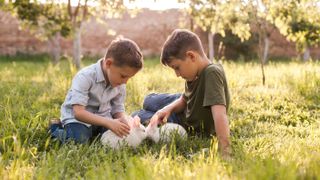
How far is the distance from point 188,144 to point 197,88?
461mm

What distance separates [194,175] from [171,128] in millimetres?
1404

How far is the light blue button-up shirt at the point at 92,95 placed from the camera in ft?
11.4

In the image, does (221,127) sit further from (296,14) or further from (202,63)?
(296,14)

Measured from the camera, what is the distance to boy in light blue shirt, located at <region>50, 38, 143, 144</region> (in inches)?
129

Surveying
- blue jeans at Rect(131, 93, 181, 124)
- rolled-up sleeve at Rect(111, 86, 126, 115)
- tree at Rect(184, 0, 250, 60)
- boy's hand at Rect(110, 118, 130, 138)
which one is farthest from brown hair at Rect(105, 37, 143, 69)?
tree at Rect(184, 0, 250, 60)

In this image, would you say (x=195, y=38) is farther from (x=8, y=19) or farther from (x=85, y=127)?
(x=8, y=19)

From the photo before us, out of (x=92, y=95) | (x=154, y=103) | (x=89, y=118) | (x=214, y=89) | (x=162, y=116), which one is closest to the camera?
(x=214, y=89)

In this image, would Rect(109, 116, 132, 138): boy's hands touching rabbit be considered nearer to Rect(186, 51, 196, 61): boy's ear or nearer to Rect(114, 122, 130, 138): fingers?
Rect(114, 122, 130, 138): fingers

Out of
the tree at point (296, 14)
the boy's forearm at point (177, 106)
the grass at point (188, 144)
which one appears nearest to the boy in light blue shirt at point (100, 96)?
the grass at point (188, 144)

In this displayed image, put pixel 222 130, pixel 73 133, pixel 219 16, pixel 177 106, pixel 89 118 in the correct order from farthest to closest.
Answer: pixel 219 16 < pixel 177 106 < pixel 73 133 < pixel 89 118 < pixel 222 130

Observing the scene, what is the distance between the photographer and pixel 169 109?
12.6 feet

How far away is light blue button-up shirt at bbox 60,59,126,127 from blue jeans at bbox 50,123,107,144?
0.05m

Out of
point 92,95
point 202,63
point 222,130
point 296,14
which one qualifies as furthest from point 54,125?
point 296,14

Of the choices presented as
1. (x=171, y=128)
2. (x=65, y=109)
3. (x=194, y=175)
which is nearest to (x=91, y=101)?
(x=65, y=109)
